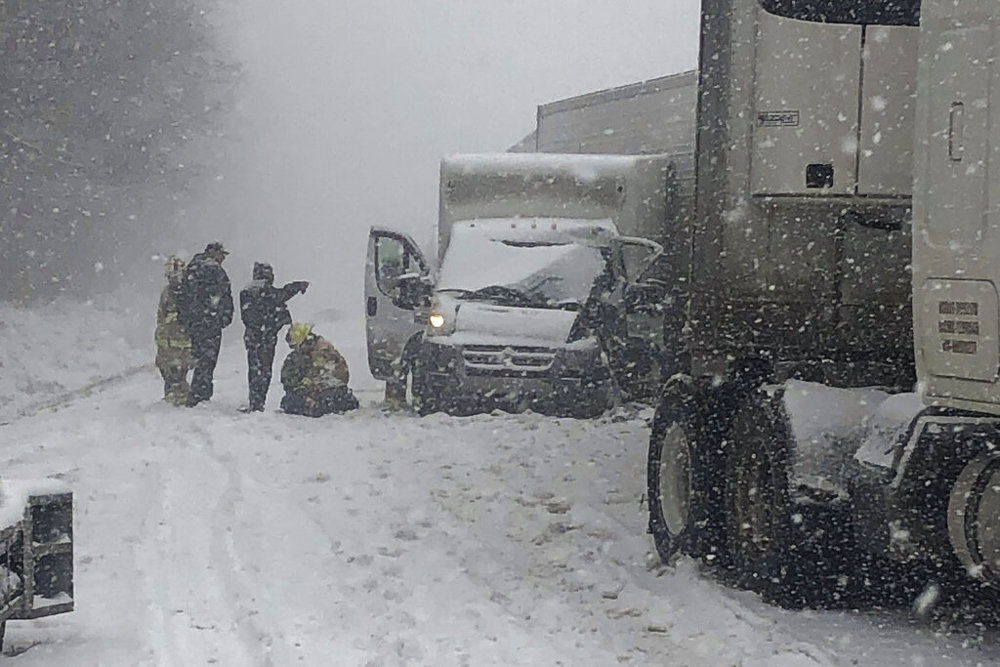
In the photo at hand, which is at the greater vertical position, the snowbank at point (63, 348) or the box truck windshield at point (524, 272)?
the box truck windshield at point (524, 272)

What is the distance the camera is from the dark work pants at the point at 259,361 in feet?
51.5

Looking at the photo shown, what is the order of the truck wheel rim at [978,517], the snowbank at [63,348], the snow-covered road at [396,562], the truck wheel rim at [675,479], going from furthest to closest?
1. the snowbank at [63,348]
2. the truck wheel rim at [675,479]
3. the snow-covered road at [396,562]
4. the truck wheel rim at [978,517]

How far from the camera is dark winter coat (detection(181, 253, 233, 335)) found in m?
15.8

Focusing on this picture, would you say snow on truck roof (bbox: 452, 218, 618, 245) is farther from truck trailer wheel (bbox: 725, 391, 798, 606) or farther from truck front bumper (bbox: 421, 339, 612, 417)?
truck trailer wheel (bbox: 725, 391, 798, 606)

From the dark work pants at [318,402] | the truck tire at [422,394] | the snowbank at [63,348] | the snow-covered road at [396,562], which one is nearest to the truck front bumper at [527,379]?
the truck tire at [422,394]

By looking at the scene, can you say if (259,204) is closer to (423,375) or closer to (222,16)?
(222,16)

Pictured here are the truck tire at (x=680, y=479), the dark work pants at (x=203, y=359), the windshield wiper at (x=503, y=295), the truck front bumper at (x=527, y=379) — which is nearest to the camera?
the truck tire at (x=680, y=479)

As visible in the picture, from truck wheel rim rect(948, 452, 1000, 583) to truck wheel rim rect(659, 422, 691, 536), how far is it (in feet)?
6.99

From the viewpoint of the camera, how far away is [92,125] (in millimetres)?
32844

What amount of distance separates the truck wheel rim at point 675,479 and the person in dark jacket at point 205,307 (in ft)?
27.8

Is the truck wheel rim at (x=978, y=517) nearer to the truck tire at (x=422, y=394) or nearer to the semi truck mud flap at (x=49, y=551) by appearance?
the semi truck mud flap at (x=49, y=551)

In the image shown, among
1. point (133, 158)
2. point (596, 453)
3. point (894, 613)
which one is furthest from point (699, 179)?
point (133, 158)

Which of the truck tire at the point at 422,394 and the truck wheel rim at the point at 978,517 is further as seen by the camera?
the truck tire at the point at 422,394

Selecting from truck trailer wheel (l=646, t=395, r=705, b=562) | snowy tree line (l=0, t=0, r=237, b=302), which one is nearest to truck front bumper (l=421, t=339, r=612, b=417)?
truck trailer wheel (l=646, t=395, r=705, b=562)
